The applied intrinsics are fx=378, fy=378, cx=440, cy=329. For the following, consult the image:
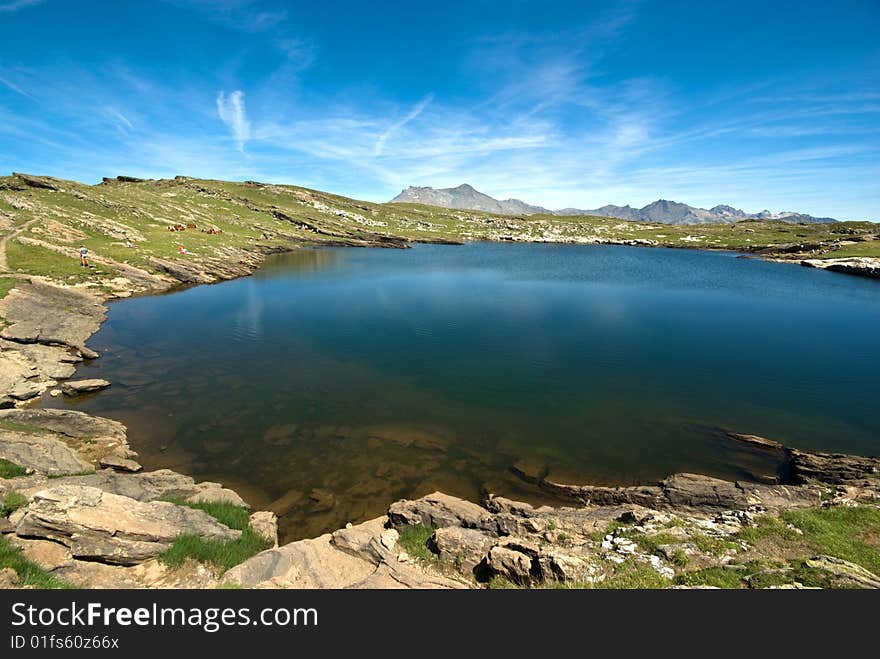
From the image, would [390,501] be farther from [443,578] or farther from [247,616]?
[247,616]

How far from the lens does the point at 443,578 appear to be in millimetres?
13156

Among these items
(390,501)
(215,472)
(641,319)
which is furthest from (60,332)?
(641,319)

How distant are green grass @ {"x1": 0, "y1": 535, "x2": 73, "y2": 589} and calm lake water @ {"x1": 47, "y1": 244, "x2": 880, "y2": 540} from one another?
8636mm

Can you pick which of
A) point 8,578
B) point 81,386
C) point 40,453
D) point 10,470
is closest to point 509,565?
point 8,578

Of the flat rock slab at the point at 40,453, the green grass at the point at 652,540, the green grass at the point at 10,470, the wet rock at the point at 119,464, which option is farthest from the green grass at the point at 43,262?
the green grass at the point at 652,540

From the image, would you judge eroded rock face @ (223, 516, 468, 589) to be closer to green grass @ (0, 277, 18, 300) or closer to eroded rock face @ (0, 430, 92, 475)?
eroded rock face @ (0, 430, 92, 475)

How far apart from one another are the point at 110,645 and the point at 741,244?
24027 centimetres

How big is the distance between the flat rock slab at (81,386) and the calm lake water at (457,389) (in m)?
0.85

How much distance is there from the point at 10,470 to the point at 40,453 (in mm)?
3119

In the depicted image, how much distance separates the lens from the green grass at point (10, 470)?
607 inches

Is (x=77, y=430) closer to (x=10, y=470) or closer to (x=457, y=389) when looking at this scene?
(x=10, y=470)

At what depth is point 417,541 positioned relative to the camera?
15.7 metres

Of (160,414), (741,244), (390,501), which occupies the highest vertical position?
(741,244)

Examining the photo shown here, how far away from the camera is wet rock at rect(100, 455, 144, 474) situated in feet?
67.1
